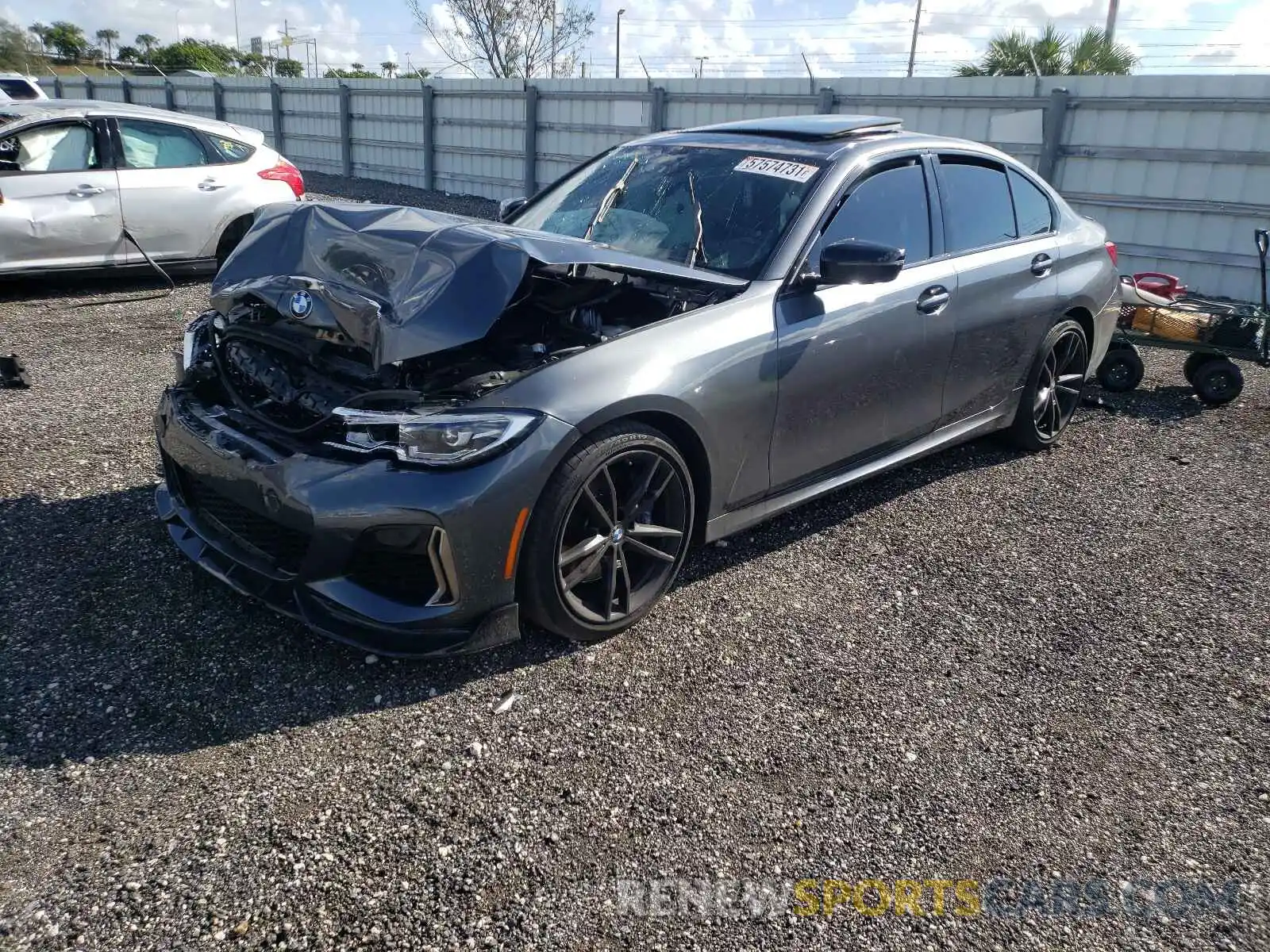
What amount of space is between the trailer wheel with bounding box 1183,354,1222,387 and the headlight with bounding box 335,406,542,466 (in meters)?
5.57

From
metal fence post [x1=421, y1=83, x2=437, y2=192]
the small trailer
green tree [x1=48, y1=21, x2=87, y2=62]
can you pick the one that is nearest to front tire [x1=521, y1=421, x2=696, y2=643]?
the small trailer

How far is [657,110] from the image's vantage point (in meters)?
14.8

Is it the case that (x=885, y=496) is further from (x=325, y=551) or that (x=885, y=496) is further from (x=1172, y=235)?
(x=1172, y=235)

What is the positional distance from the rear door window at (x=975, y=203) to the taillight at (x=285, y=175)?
6923mm

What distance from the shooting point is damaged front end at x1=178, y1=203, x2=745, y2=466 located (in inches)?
121

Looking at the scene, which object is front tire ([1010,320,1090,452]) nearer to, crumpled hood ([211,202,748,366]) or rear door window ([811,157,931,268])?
rear door window ([811,157,931,268])

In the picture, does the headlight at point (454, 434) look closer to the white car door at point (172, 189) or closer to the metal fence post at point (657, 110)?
the white car door at point (172, 189)

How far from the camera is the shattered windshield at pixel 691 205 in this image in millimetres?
3955

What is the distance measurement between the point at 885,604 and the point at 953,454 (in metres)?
1.98

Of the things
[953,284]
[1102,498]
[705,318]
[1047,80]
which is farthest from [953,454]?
[1047,80]

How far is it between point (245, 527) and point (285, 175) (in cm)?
735

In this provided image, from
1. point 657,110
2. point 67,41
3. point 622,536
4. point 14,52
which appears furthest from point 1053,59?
point 67,41

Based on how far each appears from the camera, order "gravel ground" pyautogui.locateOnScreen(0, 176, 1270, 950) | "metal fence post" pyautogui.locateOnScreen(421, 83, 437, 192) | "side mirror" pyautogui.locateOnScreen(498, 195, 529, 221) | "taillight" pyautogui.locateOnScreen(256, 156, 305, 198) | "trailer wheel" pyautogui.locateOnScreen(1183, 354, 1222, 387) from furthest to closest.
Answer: "metal fence post" pyautogui.locateOnScreen(421, 83, 437, 192), "taillight" pyautogui.locateOnScreen(256, 156, 305, 198), "trailer wheel" pyautogui.locateOnScreen(1183, 354, 1222, 387), "side mirror" pyautogui.locateOnScreen(498, 195, 529, 221), "gravel ground" pyautogui.locateOnScreen(0, 176, 1270, 950)

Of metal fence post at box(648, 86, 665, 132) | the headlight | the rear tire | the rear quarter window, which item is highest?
metal fence post at box(648, 86, 665, 132)
